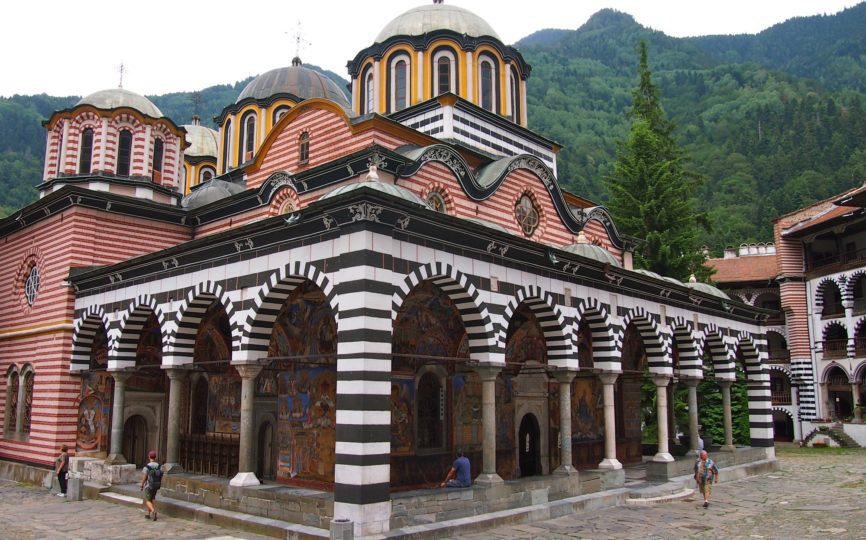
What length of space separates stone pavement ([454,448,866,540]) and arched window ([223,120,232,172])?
17.4m

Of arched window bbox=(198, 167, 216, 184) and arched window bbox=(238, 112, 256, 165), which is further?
arched window bbox=(198, 167, 216, 184)

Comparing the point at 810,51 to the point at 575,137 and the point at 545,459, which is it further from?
the point at 545,459

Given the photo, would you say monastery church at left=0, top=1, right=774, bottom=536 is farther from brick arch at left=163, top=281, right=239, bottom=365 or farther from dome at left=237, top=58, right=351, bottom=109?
dome at left=237, top=58, right=351, bottom=109

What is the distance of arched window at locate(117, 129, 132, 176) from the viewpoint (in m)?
20.3

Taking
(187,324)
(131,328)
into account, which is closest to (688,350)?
(187,324)

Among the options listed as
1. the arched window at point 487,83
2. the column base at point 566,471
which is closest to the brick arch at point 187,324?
the column base at point 566,471

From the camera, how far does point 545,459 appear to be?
17.2m

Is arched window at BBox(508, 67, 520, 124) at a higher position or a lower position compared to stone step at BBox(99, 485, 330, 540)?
higher

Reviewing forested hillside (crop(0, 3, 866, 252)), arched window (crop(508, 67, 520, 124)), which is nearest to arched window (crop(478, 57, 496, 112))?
arched window (crop(508, 67, 520, 124))

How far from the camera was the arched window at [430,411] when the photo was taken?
14406mm

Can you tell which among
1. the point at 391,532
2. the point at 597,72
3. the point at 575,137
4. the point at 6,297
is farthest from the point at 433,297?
the point at 597,72

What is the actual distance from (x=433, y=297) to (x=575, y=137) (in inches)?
2603

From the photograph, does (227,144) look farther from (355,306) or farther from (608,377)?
(355,306)

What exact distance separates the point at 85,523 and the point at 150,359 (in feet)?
19.8
